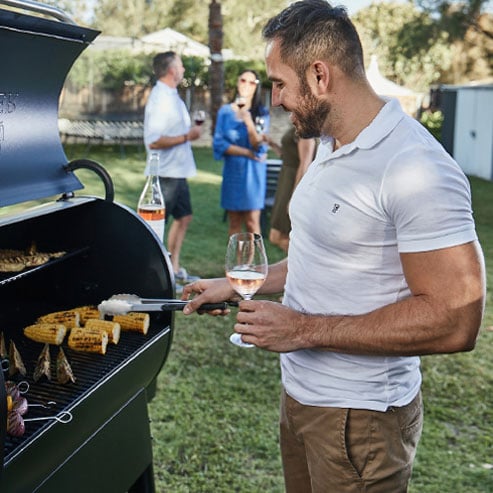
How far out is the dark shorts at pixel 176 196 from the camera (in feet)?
23.1

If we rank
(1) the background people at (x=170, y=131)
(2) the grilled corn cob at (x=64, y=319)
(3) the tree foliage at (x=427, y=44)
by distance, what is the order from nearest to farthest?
(2) the grilled corn cob at (x=64, y=319) → (1) the background people at (x=170, y=131) → (3) the tree foliage at (x=427, y=44)

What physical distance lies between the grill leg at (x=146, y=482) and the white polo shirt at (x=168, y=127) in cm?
446

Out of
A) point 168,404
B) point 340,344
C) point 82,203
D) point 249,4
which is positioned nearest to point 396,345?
point 340,344

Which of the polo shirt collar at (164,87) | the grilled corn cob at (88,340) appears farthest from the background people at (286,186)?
the grilled corn cob at (88,340)

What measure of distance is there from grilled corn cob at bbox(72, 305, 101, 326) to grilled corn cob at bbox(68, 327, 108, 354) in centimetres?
15

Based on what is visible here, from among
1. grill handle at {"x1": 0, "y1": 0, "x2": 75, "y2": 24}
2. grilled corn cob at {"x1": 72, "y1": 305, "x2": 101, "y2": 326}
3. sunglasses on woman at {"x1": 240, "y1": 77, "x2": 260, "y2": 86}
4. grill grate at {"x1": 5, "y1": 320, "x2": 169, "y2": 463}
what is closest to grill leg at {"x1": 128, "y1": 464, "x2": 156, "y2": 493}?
grill grate at {"x1": 5, "y1": 320, "x2": 169, "y2": 463}

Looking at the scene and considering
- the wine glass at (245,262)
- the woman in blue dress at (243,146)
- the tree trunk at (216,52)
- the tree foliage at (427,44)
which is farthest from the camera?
the tree foliage at (427,44)

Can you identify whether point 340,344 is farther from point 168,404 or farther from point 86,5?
point 86,5

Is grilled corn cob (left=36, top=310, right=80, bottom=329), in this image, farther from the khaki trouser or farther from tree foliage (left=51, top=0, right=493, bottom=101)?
tree foliage (left=51, top=0, right=493, bottom=101)

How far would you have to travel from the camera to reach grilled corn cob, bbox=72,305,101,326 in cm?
273

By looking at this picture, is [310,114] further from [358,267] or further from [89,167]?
[89,167]

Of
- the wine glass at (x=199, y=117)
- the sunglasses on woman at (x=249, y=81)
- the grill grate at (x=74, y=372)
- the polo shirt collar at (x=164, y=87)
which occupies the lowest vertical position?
the grill grate at (x=74, y=372)

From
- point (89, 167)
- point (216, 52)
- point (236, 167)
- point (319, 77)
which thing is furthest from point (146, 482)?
point (216, 52)

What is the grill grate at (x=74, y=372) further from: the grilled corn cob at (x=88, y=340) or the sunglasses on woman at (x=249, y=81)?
the sunglasses on woman at (x=249, y=81)
